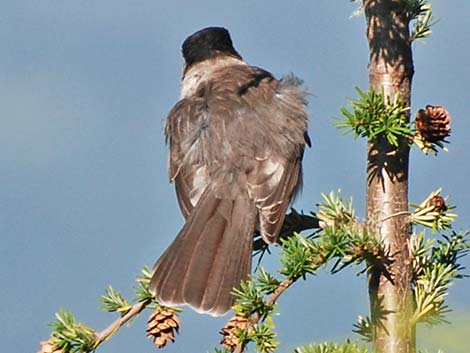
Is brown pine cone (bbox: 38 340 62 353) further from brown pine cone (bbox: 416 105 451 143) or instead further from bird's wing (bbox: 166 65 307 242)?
bird's wing (bbox: 166 65 307 242)

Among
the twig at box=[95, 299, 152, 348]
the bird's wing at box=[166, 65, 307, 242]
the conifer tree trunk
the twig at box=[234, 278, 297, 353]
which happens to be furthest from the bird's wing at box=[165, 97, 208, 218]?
the twig at box=[234, 278, 297, 353]

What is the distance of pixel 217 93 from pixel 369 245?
2452 mm

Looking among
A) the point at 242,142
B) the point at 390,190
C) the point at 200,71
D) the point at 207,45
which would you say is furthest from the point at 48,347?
the point at 207,45

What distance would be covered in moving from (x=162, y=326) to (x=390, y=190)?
2.72 feet

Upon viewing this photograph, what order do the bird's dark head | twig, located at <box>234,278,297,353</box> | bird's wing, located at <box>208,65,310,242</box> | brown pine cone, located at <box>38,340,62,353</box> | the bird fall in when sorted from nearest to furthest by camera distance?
twig, located at <box>234,278,297,353</box>
brown pine cone, located at <box>38,340,62,353</box>
the bird
bird's wing, located at <box>208,65,310,242</box>
the bird's dark head

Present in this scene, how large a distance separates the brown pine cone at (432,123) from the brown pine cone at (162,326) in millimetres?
975

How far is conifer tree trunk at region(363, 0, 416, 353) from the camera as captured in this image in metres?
2.73

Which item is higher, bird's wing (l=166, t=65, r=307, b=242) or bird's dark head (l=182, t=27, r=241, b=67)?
bird's dark head (l=182, t=27, r=241, b=67)

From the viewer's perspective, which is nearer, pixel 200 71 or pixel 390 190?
pixel 390 190

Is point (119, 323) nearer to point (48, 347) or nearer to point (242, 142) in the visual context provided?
point (48, 347)

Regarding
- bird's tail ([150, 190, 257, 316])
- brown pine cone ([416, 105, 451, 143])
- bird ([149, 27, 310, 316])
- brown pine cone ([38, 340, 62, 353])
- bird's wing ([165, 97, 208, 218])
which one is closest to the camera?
brown pine cone ([38, 340, 62, 353])

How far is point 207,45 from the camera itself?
19.5 ft

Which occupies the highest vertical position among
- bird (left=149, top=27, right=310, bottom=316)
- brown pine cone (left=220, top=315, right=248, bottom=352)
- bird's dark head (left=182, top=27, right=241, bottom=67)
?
bird's dark head (left=182, top=27, right=241, bottom=67)

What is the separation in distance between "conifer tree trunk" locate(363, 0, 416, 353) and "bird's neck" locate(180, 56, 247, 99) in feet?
7.96
